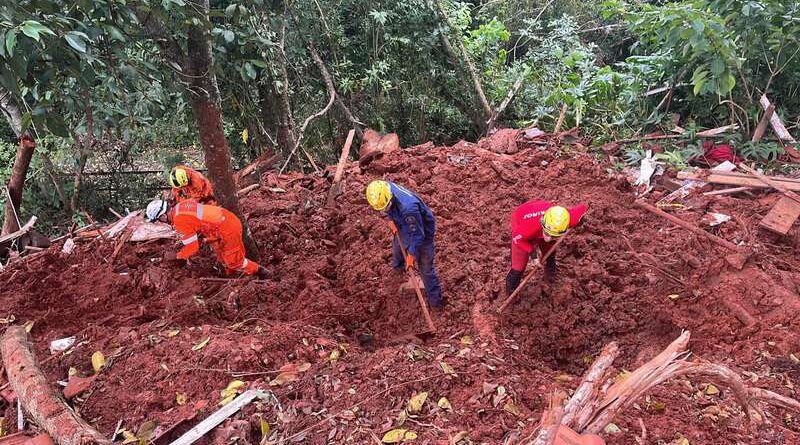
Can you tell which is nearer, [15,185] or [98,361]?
[98,361]

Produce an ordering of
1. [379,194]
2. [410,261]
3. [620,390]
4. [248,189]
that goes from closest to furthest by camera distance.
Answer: [620,390], [379,194], [410,261], [248,189]

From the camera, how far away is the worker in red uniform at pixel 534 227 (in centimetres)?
418

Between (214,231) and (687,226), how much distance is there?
4902 mm

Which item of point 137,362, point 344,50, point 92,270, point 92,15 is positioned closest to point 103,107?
point 92,270

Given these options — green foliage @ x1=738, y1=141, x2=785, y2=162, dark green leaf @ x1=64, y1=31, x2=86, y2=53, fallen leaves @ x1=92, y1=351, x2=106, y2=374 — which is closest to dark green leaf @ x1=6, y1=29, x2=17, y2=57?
dark green leaf @ x1=64, y1=31, x2=86, y2=53

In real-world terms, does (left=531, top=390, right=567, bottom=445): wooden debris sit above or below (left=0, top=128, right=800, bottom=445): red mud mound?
above

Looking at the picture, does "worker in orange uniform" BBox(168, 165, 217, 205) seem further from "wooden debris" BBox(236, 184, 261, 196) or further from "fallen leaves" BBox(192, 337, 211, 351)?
"fallen leaves" BBox(192, 337, 211, 351)

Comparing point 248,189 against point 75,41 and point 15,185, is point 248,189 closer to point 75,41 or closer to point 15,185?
point 15,185

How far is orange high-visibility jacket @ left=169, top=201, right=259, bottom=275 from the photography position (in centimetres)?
477

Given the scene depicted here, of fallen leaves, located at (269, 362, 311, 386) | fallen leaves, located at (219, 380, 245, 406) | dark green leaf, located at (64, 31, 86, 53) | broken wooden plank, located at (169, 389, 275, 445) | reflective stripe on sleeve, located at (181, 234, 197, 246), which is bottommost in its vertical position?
fallen leaves, located at (269, 362, 311, 386)

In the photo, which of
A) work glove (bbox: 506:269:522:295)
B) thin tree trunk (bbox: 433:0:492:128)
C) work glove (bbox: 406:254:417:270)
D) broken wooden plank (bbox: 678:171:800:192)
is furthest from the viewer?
thin tree trunk (bbox: 433:0:492:128)

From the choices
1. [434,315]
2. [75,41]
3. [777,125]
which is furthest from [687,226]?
[75,41]

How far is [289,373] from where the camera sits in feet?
11.3

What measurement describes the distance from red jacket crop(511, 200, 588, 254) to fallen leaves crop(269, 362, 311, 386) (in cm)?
216
